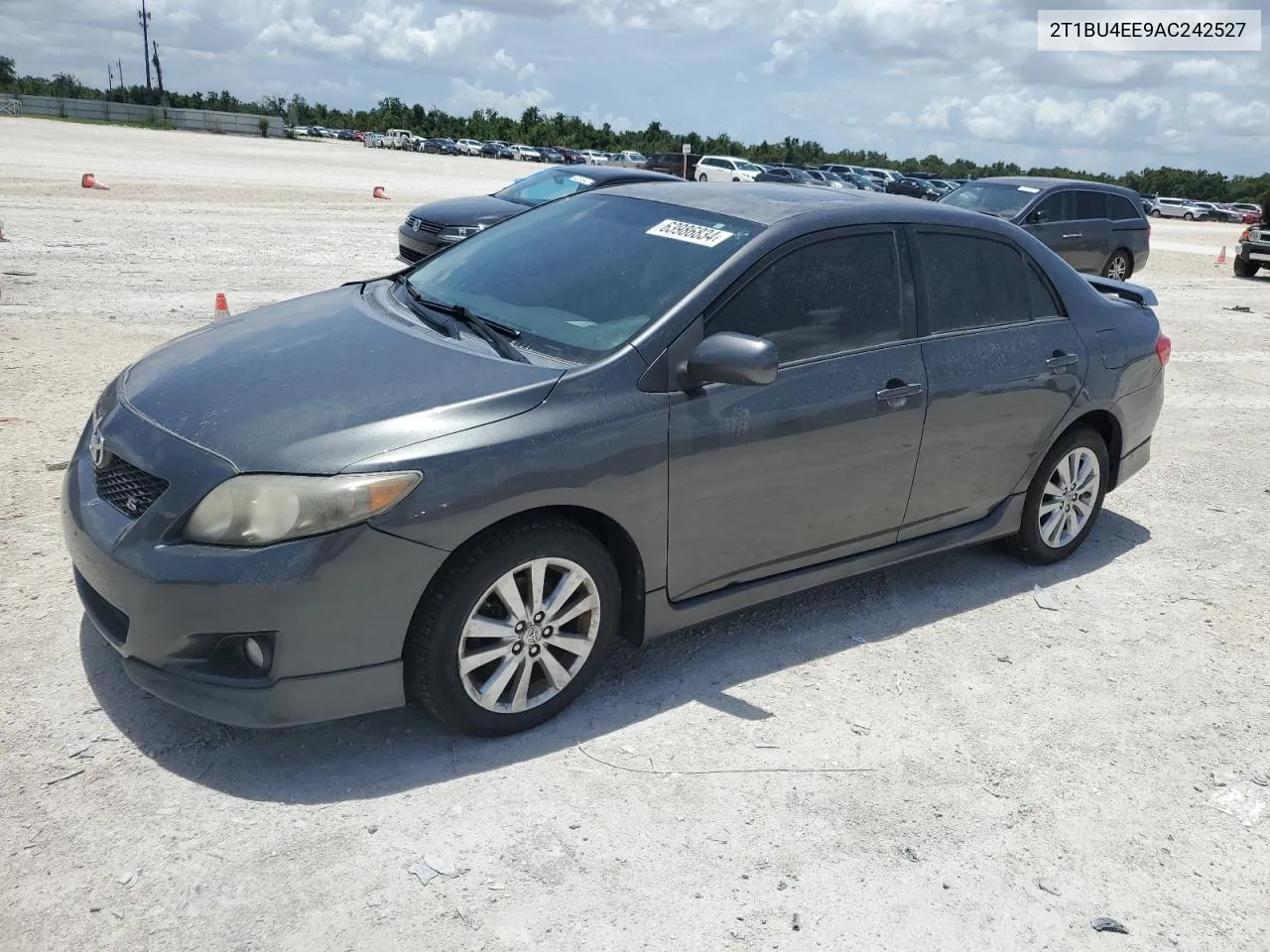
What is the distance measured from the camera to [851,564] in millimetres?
4430

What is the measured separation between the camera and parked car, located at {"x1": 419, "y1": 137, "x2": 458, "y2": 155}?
80438 millimetres

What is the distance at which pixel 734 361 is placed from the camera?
3.57 meters

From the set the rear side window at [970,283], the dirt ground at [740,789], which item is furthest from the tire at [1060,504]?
the rear side window at [970,283]

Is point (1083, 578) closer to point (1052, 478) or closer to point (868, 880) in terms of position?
point (1052, 478)

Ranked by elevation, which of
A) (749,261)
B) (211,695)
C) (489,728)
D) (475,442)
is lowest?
(489,728)

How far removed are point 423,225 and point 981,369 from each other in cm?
1005

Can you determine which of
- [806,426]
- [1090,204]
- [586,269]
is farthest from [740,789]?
[1090,204]

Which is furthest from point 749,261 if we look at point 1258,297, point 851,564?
point 1258,297

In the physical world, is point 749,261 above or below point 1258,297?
above

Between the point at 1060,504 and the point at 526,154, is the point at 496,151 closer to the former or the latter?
the point at 526,154

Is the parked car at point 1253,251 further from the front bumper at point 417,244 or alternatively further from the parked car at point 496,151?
the parked car at point 496,151

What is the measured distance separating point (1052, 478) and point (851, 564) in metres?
1.47

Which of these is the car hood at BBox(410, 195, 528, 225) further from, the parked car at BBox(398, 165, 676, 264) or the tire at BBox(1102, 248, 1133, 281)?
the tire at BBox(1102, 248, 1133, 281)

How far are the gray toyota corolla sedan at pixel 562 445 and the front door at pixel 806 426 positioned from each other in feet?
0.04
